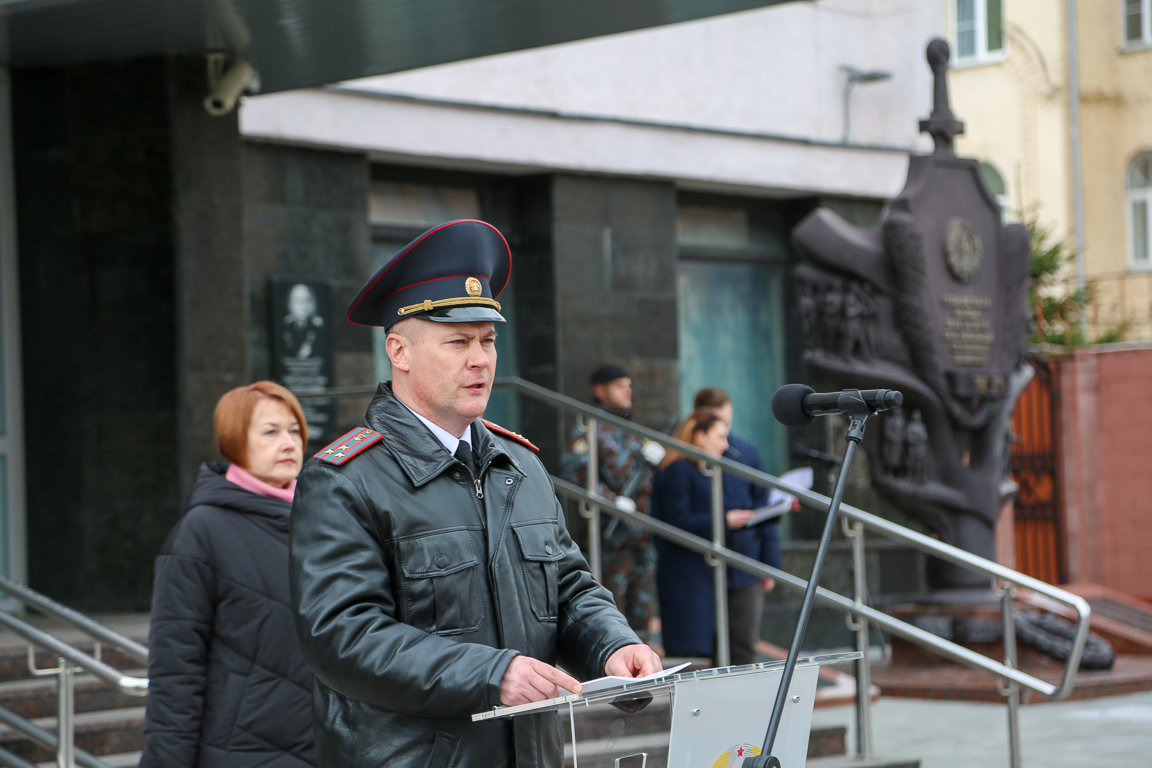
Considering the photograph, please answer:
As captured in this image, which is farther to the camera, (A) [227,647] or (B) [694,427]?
(B) [694,427]

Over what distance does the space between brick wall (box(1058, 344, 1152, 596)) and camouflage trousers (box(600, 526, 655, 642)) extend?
729cm

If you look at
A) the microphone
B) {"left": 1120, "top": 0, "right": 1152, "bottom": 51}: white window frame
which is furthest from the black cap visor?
{"left": 1120, "top": 0, "right": 1152, "bottom": 51}: white window frame

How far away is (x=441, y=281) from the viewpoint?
2756 mm

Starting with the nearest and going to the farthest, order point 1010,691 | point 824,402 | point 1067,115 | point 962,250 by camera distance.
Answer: point 824,402
point 1010,691
point 962,250
point 1067,115

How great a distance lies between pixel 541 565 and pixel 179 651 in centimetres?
140

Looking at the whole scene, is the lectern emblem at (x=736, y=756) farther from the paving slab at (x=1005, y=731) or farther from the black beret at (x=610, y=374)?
the black beret at (x=610, y=374)

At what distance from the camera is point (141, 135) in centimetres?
801

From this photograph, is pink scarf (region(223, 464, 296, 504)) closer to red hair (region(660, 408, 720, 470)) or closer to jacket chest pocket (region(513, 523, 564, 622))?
jacket chest pocket (region(513, 523, 564, 622))

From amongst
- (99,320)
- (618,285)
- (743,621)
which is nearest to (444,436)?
(743,621)

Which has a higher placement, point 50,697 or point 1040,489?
point 1040,489

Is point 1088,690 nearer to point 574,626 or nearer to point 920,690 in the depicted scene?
point 920,690

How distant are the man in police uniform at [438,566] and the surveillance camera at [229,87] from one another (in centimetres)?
534

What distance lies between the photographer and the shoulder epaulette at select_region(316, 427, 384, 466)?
2.65 metres

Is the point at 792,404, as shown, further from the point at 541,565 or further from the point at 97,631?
the point at 97,631
